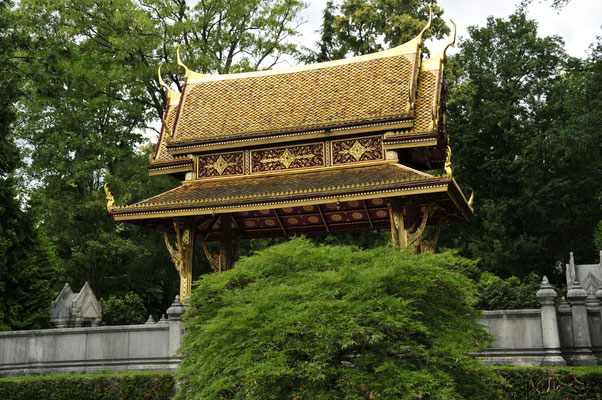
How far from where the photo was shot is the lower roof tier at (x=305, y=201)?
16.0m

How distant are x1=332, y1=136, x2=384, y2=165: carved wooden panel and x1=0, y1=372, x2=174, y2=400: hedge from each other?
7.82 m

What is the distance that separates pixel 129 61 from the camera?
33031mm

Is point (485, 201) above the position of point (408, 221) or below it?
above

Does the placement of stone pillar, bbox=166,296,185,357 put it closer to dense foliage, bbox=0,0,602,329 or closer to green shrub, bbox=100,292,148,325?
green shrub, bbox=100,292,148,325

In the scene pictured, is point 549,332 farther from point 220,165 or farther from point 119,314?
point 119,314

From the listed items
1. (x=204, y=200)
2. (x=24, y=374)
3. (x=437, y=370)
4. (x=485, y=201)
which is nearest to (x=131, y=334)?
(x=24, y=374)

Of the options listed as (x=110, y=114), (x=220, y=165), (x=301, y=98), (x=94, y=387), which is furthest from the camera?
(x=110, y=114)

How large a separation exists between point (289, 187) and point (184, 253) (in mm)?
3540

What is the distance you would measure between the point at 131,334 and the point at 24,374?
8.89 ft

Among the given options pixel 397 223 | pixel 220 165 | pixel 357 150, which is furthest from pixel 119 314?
pixel 397 223

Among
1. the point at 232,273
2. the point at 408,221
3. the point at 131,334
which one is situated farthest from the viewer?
the point at 408,221

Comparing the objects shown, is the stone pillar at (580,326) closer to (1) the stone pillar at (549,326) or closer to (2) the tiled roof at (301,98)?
(1) the stone pillar at (549,326)

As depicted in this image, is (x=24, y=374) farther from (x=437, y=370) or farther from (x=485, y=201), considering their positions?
(x=485, y=201)

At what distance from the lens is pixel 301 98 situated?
2055cm
